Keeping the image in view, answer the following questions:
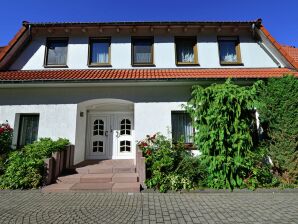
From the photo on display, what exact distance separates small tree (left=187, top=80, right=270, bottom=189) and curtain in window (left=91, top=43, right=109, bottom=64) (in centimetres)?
553

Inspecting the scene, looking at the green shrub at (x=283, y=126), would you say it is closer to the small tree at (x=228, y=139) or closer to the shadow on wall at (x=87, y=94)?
the small tree at (x=228, y=139)

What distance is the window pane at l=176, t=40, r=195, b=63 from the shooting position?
9.35 metres

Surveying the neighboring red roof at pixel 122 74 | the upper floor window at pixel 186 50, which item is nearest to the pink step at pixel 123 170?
the neighboring red roof at pixel 122 74

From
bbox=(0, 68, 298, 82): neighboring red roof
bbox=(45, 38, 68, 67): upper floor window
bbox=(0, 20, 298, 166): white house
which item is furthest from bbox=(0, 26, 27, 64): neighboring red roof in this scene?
bbox=(45, 38, 68, 67): upper floor window

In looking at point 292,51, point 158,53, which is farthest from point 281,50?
point 158,53

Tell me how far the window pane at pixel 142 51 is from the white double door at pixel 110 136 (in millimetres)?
2653

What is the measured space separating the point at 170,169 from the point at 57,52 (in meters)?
7.63

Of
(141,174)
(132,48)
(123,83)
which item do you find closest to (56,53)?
(132,48)

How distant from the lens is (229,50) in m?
9.52

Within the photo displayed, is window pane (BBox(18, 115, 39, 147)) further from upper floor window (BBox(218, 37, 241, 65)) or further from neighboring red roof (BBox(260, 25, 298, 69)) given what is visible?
neighboring red roof (BBox(260, 25, 298, 69))

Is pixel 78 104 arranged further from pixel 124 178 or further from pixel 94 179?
pixel 124 178

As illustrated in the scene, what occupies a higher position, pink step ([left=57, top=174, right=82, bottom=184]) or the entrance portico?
the entrance portico

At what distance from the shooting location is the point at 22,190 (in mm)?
5609

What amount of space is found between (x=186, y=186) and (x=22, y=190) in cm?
473
